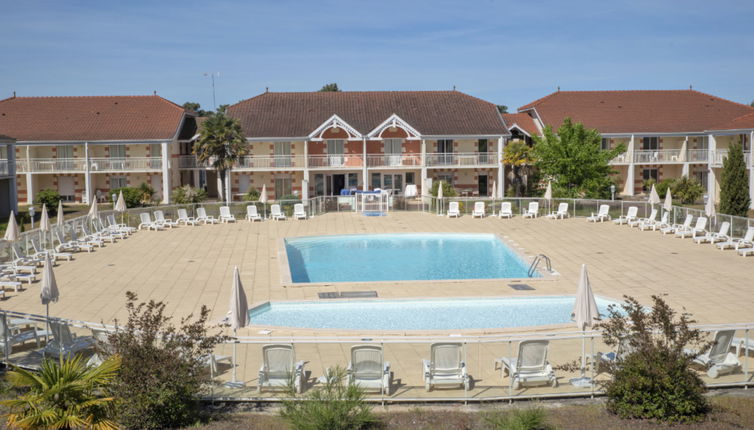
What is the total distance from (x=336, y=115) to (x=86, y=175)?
50.9ft

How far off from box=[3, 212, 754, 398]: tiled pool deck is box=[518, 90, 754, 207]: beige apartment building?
1909 cm

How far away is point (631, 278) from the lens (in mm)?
18984

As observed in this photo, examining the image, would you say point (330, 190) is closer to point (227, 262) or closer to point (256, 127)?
point (256, 127)

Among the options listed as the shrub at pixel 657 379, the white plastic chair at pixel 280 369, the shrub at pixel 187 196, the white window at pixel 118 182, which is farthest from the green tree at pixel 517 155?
the white plastic chair at pixel 280 369

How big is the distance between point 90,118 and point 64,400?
41652 millimetres

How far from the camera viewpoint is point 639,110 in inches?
1940

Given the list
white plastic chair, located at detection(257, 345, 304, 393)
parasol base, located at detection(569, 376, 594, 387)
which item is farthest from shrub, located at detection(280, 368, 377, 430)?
parasol base, located at detection(569, 376, 594, 387)

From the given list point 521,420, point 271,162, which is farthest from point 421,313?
point 271,162

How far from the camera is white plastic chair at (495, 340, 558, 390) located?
407 inches

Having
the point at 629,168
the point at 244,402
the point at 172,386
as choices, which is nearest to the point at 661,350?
the point at 244,402

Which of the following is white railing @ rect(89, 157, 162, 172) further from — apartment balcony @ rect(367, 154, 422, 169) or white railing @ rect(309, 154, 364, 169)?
apartment balcony @ rect(367, 154, 422, 169)

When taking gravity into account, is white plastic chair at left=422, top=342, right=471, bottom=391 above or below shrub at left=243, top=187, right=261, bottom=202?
below

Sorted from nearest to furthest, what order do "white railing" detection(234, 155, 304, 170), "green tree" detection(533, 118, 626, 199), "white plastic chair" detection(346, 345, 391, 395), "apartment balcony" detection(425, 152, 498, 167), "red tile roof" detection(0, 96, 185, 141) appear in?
"white plastic chair" detection(346, 345, 391, 395) < "green tree" detection(533, 118, 626, 199) < "white railing" detection(234, 155, 304, 170) < "apartment balcony" detection(425, 152, 498, 167) < "red tile roof" detection(0, 96, 185, 141)

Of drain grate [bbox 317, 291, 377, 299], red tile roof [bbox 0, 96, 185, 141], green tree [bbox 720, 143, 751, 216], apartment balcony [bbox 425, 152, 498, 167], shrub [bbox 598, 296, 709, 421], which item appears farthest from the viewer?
red tile roof [bbox 0, 96, 185, 141]
